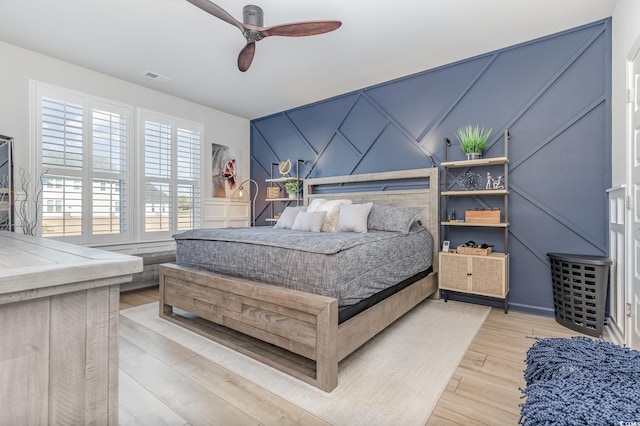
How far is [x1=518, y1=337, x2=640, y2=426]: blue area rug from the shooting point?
812mm

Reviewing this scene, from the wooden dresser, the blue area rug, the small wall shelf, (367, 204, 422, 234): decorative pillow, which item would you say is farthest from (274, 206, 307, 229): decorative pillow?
the wooden dresser

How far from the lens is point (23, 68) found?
133 inches

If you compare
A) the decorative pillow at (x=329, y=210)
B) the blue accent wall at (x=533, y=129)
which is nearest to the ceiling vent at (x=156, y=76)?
the decorative pillow at (x=329, y=210)

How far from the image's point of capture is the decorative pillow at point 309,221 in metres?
3.37

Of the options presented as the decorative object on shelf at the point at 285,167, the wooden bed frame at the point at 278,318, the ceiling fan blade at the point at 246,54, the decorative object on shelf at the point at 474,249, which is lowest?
the wooden bed frame at the point at 278,318

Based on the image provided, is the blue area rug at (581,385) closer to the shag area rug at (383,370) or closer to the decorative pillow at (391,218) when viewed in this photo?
the shag area rug at (383,370)

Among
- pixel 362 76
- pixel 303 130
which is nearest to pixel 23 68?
pixel 303 130

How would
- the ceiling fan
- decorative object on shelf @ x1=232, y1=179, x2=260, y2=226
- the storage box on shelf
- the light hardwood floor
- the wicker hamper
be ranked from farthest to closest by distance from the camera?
decorative object on shelf @ x1=232, y1=179, x2=260, y2=226
the storage box on shelf
the wicker hamper
the ceiling fan
the light hardwood floor

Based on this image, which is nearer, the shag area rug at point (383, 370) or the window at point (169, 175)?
the shag area rug at point (383, 370)

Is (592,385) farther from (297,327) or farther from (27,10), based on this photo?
(27,10)

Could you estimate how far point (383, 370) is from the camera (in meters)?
2.02

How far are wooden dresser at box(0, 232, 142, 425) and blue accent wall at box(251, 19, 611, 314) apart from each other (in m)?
3.55

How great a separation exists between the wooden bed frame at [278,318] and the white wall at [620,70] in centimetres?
191

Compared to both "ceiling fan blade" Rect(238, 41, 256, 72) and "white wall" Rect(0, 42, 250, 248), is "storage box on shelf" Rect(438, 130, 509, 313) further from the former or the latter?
"white wall" Rect(0, 42, 250, 248)
